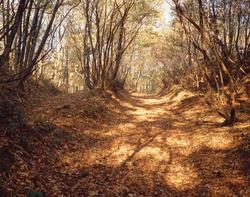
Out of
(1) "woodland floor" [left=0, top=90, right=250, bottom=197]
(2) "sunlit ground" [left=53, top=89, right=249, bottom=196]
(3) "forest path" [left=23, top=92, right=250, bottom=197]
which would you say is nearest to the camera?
(1) "woodland floor" [left=0, top=90, right=250, bottom=197]

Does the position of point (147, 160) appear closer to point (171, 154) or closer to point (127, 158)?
point (127, 158)

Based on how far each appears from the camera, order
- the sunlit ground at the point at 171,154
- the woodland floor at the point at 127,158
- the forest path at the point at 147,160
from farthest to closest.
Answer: the sunlit ground at the point at 171,154, the forest path at the point at 147,160, the woodland floor at the point at 127,158

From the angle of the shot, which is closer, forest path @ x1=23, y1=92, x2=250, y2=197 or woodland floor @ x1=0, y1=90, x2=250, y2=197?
woodland floor @ x1=0, y1=90, x2=250, y2=197

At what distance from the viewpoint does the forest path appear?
5836mm

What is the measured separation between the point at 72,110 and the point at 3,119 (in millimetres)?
4404

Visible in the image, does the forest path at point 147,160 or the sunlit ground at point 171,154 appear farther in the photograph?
the sunlit ground at point 171,154

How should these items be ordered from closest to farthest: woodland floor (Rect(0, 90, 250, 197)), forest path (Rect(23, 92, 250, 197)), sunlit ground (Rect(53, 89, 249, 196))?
woodland floor (Rect(0, 90, 250, 197)) < forest path (Rect(23, 92, 250, 197)) < sunlit ground (Rect(53, 89, 249, 196))

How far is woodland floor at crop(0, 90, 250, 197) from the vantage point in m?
5.70

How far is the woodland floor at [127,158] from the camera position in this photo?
570 centimetres

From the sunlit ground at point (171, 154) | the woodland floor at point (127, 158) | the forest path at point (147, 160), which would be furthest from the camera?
the sunlit ground at point (171, 154)

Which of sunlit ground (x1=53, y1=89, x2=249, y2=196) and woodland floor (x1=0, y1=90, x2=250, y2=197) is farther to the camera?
sunlit ground (x1=53, y1=89, x2=249, y2=196)

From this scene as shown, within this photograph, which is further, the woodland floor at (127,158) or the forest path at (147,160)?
the forest path at (147,160)

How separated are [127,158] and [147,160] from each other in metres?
0.54

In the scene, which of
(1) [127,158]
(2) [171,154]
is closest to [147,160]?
(1) [127,158]
